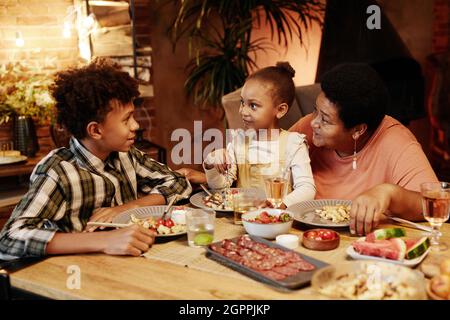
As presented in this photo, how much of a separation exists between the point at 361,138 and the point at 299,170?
256 millimetres

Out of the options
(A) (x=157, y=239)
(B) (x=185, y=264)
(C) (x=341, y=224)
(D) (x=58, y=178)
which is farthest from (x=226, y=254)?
(D) (x=58, y=178)

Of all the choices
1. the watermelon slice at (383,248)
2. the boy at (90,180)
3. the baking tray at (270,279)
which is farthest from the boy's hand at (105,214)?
the watermelon slice at (383,248)

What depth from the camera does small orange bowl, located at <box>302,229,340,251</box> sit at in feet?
4.87

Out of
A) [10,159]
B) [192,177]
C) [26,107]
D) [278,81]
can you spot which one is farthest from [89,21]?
[192,177]

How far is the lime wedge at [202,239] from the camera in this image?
1552 millimetres

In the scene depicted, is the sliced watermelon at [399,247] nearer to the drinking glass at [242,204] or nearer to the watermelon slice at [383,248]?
the watermelon slice at [383,248]

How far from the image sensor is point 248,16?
430 cm

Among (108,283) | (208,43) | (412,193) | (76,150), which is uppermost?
(208,43)

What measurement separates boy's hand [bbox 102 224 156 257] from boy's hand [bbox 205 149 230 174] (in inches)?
22.0

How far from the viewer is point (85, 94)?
6.00 ft

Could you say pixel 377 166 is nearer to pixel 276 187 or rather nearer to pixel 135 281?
pixel 276 187

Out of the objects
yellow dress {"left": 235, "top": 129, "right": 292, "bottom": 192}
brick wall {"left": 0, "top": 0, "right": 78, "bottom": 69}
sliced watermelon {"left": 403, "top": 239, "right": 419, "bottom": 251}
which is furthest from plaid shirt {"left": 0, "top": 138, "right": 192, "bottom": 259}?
brick wall {"left": 0, "top": 0, "right": 78, "bottom": 69}
